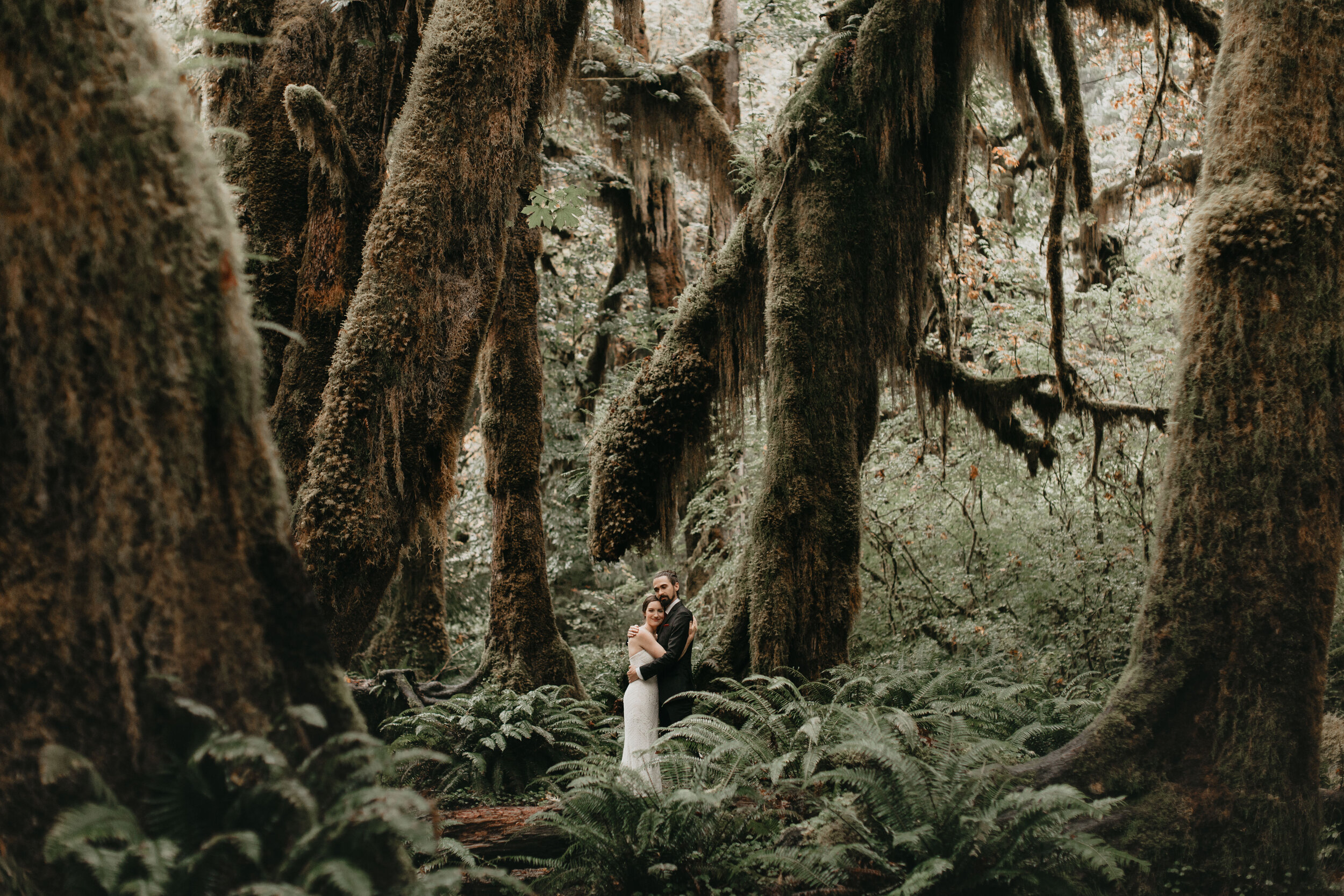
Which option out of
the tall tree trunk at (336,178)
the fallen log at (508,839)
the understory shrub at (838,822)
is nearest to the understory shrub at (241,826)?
the understory shrub at (838,822)

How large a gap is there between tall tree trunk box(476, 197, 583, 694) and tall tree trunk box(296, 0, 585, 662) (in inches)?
160

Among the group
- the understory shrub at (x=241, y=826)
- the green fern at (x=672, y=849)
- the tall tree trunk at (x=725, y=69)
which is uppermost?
the tall tree trunk at (x=725, y=69)

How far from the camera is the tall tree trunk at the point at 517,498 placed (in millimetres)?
8961

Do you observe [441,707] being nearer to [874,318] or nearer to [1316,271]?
[874,318]

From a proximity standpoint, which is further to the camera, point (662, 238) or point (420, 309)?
point (662, 238)

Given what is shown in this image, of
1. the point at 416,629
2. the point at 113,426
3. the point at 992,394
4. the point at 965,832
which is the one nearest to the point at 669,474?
the point at 992,394

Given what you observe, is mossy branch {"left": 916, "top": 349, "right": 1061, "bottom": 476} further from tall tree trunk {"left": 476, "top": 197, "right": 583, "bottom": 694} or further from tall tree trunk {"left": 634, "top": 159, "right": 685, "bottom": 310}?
tall tree trunk {"left": 634, "top": 159, "right": 685, "bottom": 310}

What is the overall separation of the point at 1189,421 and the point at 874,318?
3414 mm

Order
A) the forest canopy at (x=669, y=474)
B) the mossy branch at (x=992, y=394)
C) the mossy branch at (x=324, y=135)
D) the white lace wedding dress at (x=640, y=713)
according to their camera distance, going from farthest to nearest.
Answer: the mossy branch at (x=992, y=394) → the white lace wedding dress at (x=640, y=713) → the mossy branch at (x=324, y=135) → the forest canopy at (x=669, y=474)

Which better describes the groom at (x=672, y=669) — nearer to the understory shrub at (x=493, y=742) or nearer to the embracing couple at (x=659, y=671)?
the embracing couple at (x=659, y=671)

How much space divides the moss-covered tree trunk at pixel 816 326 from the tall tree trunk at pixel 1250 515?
9.29 ft

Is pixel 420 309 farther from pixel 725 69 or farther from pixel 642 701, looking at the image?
pixel 725 69

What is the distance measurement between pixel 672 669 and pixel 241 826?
14.3 feet

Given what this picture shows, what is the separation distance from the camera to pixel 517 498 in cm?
902
